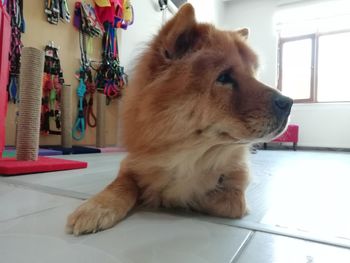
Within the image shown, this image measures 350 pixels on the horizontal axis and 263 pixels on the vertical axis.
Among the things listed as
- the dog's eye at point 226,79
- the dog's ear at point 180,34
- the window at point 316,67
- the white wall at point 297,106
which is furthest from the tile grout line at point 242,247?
the window at point 316,67

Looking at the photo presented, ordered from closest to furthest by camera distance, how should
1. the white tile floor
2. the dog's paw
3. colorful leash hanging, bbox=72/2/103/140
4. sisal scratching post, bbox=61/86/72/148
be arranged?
the white tile floor
the dog's paw
sisal scratching post, bbox=61/86/72/148
colorful leash hanging, bbox=72/2/103/140

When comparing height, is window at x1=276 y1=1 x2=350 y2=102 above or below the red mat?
above

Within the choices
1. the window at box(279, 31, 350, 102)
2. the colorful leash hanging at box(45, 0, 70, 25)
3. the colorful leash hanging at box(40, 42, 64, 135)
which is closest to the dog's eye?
the colorful leash hanging at box(40, 42, 64, 135)

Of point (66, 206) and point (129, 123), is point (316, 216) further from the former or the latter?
point (66, 206)

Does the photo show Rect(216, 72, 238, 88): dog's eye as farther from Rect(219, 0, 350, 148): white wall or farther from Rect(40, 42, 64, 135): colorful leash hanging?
Rect(219, 0, 350, 148): white wall

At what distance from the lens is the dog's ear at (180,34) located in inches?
38.1

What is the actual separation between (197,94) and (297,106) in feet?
21.4

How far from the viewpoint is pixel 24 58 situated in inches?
73.0

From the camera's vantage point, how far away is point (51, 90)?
123 inches

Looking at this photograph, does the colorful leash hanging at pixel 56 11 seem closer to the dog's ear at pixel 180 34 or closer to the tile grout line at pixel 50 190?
the tile grout line at pixel 50 190

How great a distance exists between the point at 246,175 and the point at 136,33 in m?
3.81

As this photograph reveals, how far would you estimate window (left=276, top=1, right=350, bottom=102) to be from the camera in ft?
21.0

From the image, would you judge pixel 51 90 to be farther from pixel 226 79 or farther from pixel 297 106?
pixel 297 106

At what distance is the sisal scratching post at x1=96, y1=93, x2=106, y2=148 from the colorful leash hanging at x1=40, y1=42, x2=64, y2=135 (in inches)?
20.7
